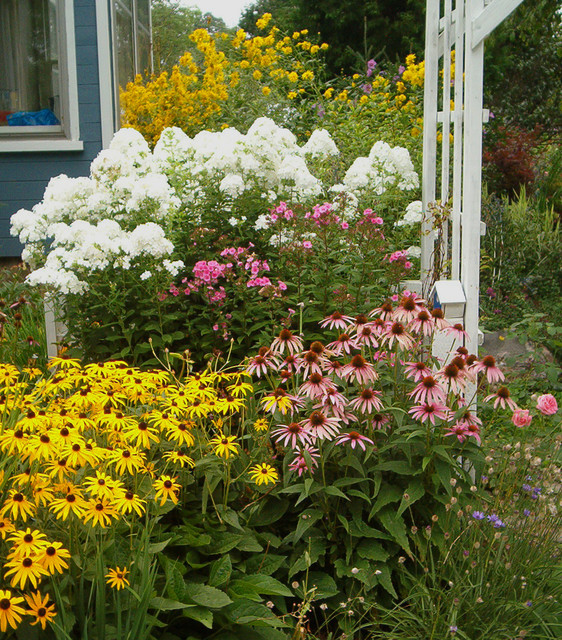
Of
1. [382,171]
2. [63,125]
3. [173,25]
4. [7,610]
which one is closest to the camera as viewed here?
Answer: [7,610]

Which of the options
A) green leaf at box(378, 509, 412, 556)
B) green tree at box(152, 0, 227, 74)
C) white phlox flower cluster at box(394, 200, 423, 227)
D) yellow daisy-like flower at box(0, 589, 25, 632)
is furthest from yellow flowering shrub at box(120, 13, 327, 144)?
green tree at box(152, 0, 227, 74)

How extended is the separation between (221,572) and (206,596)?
12cm

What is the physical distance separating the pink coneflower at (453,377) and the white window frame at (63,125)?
4.80 metres

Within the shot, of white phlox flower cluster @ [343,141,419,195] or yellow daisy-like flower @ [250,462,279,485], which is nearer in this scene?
yellow daisy-like flower @ [250,462,279,485]

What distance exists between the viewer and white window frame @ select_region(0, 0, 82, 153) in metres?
6.34

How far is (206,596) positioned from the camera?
2.12 m

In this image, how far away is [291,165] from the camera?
4172 millimetres

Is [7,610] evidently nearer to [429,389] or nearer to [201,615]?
[201,615]

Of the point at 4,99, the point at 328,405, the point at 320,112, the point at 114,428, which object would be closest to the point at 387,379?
the point at 328,405

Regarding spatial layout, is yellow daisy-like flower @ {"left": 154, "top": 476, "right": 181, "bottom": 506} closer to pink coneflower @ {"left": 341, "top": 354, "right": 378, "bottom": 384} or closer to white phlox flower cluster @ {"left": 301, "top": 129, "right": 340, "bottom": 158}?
pink coneflower @ {"left": 341, "top": 354, "right": 378, "bottom": 384}

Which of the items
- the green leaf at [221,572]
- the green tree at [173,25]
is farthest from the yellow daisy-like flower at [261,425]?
the green tree at [173,25]

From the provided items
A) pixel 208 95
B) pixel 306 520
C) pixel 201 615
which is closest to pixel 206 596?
pixel 201 615

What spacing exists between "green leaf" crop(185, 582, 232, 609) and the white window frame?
4.99m

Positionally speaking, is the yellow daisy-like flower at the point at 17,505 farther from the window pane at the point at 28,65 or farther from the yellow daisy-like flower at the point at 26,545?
the window pane at the point at 28,65
